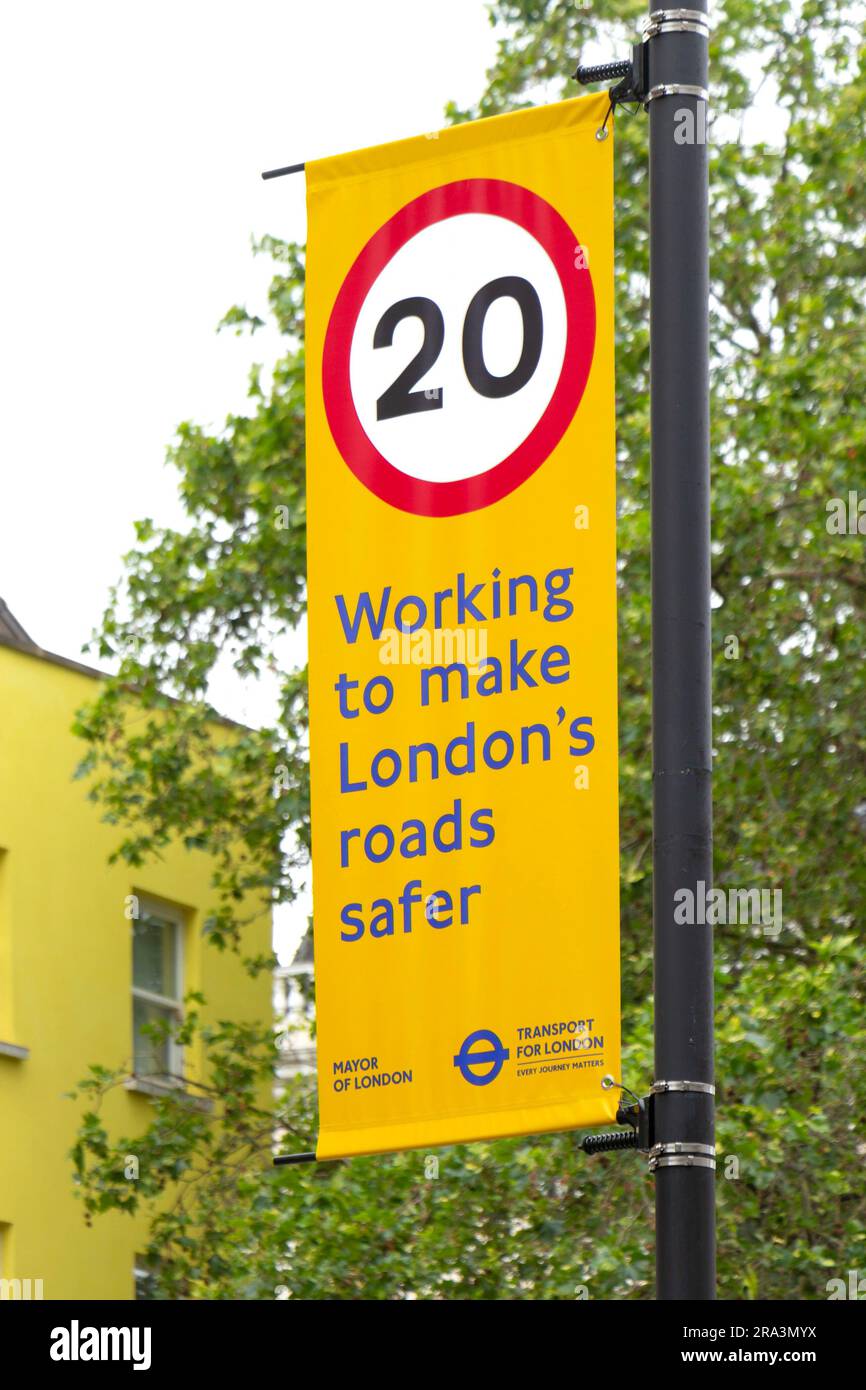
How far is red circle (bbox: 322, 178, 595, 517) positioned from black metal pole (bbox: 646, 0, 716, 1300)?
0.28 meters

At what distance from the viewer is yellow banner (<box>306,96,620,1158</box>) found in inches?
218

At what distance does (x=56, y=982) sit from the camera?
19.0 metres

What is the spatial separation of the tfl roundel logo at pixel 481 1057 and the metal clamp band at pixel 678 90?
2368mm

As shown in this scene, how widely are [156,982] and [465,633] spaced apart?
15335 mm

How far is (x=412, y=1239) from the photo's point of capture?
13.3 metres

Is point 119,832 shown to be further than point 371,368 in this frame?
Yes

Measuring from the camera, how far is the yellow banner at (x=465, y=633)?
5543 mm

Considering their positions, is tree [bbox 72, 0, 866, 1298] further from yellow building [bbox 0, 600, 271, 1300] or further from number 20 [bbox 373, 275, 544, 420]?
number 20 [bbox 373, 275, 544, 420]

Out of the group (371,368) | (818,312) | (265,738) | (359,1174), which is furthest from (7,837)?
(371,368)

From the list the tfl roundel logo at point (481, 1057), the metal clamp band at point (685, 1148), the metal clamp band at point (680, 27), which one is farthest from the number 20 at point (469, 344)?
the metal clamp band at point (685, 1148)

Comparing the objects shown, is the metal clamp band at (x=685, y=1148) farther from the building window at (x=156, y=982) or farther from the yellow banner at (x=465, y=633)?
the building window at (x=156, y=982)

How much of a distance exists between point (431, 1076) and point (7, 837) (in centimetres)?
1360
